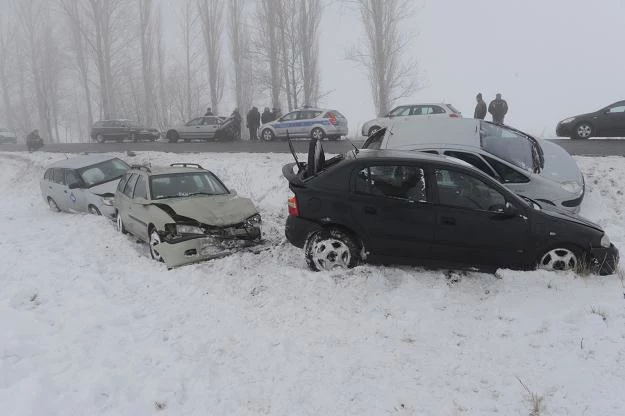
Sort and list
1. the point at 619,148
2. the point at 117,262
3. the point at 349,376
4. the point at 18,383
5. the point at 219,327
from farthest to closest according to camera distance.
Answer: the point at 619,148
the point at 117,262
the point at 219,327
the point at 349,376
the point at 18,383

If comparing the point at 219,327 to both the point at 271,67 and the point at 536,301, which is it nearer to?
the point at 536,301

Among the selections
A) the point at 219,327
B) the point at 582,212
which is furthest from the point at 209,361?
the point at 582,212

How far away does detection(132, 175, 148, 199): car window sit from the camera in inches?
313

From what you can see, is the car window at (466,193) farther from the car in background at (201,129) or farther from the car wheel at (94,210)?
the car in background at (201,129)

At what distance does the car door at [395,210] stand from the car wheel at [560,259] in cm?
136

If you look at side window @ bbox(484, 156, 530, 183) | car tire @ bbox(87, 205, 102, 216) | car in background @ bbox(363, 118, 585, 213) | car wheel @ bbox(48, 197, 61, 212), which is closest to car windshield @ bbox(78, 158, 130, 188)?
car tire @ bbox(87, 205, 102, 216)

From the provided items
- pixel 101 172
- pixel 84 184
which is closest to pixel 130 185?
pixel 84 184

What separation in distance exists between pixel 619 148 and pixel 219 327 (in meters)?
12.4

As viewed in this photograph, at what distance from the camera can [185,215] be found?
6906 millimetres

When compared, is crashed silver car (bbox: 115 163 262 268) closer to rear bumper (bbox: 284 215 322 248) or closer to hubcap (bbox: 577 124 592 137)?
rear bumper (bbox: 284 215 322 248)

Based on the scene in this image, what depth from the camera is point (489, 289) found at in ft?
17.6

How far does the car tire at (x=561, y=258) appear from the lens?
537 cm

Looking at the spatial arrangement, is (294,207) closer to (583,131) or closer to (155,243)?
(155,243)

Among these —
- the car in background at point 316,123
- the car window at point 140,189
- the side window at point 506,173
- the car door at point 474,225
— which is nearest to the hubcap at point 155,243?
the car window at point 140,189
